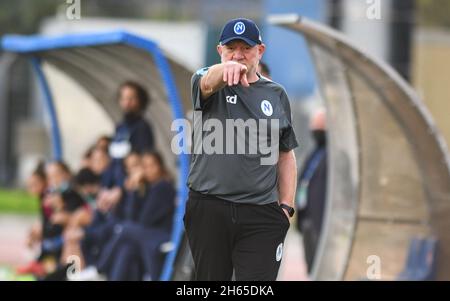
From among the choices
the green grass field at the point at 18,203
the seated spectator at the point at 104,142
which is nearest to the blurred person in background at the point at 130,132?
the seated spectator at the point at 104,142

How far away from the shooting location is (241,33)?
6.57m

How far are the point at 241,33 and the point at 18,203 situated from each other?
19949mm

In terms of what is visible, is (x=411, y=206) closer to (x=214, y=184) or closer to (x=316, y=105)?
(x=214, y=184)

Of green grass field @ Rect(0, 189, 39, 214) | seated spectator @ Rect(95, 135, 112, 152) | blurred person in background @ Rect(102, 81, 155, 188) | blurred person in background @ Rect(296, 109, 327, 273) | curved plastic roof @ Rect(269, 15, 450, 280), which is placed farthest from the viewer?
green grass field @ Rect(0, 189, 39, 214)

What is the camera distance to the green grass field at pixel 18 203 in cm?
2517

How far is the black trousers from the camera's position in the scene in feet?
21.6

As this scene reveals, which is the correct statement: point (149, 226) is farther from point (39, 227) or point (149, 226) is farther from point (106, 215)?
point (39, 227)

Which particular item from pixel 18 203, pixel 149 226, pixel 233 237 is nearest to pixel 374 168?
pixel 149 226

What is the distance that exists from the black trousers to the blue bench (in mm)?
3482

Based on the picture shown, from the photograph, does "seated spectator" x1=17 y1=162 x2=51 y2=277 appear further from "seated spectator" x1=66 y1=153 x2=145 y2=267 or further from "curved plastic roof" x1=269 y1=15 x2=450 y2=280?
"curved plastic roof" x1=269 y1=15 x2=450 y2=280

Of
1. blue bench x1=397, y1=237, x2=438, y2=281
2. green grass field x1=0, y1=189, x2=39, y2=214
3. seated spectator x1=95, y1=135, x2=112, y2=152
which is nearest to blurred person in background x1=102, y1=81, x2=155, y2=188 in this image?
seated spectator x1=95, y1=135, x2=112, y2=152

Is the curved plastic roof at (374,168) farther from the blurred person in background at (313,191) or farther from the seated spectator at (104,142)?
the seated spectator at (104,142)

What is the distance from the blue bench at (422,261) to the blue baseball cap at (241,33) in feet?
12.7

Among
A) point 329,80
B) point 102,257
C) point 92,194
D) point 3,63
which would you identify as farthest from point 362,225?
point 3,63
